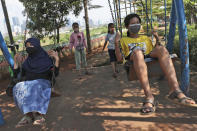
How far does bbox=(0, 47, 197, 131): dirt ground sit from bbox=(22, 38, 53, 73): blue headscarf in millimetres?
960

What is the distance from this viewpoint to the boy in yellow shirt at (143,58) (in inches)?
82.0

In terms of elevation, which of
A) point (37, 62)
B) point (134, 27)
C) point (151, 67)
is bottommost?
point (151, 67)

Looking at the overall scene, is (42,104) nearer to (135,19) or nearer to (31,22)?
(135,19)

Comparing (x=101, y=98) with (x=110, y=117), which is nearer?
(x=110, y=117)

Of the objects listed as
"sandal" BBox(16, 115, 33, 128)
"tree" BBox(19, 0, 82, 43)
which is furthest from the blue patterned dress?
"tree" BBox(19, 0, 82, 43)

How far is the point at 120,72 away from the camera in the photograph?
5598 mm

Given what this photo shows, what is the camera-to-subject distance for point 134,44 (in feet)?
8.71

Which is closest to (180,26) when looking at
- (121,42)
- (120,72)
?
(121,42)

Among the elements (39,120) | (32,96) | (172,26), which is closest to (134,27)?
(172,26)

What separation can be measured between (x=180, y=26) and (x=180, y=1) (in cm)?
35

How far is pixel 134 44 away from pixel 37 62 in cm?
161

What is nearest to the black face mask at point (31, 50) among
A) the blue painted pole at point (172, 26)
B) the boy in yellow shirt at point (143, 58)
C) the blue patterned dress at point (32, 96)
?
the blue patterned dress at point (32, 96)

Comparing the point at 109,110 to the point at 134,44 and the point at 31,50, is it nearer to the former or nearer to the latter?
the point at 134,44

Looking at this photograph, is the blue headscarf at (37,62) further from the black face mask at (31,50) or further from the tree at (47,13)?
the tree at (47,13)
